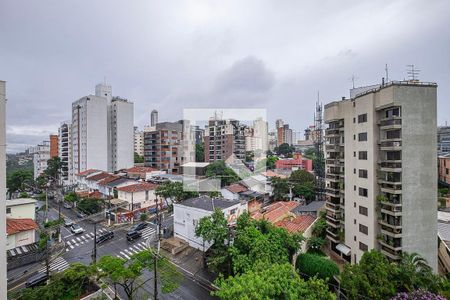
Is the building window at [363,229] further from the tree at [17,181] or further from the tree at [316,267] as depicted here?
the tree at [17,181]

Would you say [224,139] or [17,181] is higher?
[224,139]

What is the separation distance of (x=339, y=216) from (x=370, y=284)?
384 inches

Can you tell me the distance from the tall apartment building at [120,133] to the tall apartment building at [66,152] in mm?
9461

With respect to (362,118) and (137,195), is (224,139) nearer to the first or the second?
(137,195)

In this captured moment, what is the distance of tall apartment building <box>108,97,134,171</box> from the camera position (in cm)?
5272

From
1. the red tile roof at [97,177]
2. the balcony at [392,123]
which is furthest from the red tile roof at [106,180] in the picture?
the balcony at [392,123]

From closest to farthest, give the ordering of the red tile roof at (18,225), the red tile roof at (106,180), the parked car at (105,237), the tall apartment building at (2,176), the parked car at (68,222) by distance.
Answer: the tall apartment building at (2,176) → the red tile roof at (18,225) → the parked car at (105,237) → the parked car at (68,222) → the red tile roof at (106,180)

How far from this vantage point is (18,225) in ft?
69.1

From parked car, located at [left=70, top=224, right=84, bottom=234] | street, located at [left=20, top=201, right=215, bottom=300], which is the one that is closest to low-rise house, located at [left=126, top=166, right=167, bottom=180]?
street, located at [left=20, top=201, right=215, bottom=300]

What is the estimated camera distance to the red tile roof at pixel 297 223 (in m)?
19.8

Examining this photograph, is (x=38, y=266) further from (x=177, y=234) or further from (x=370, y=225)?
(x=370, y=225)

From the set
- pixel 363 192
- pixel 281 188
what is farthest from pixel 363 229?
pixel 281 188

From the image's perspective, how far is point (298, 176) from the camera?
38094 mm

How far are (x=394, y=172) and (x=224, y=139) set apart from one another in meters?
41.9
